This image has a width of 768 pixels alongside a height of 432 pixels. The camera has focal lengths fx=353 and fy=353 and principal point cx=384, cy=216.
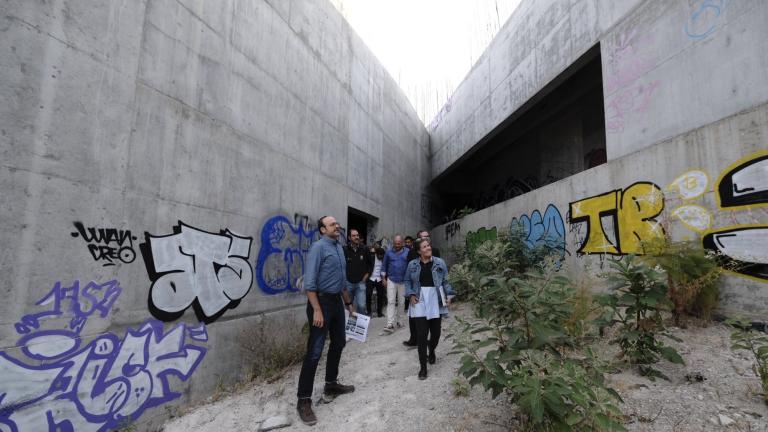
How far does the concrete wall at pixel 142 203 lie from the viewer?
110 inches

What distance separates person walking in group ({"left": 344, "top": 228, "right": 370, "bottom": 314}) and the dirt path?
1730 mm

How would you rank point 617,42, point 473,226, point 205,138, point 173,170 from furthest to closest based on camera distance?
point 473,226, point 617,42, point 205,138, point 173,170

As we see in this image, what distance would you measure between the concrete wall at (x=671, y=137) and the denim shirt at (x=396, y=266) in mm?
2851

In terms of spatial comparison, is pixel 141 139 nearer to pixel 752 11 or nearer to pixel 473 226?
pixel 752 11

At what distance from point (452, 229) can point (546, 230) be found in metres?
6.82

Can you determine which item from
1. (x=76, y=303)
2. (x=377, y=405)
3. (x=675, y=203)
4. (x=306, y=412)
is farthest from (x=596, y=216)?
(x=76, y=303)

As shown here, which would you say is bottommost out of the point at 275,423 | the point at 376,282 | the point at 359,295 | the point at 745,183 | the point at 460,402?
the point at 275,423

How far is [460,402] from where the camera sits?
3.28m

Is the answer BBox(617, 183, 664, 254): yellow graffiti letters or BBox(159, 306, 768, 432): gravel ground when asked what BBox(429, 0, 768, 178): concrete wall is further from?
BBox(159, 306, 768, 432): gravel ground

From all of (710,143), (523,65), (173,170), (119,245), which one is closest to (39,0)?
(173,170)

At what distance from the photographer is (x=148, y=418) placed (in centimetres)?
353

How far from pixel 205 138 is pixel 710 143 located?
6.39m

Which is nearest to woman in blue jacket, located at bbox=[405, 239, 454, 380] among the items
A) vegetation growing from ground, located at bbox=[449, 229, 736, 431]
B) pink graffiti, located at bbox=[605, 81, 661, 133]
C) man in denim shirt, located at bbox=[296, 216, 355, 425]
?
vegetation growing from ground, located at bbox=[449, 229, 736, 431]

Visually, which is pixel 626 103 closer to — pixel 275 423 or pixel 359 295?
pixel 359 295
